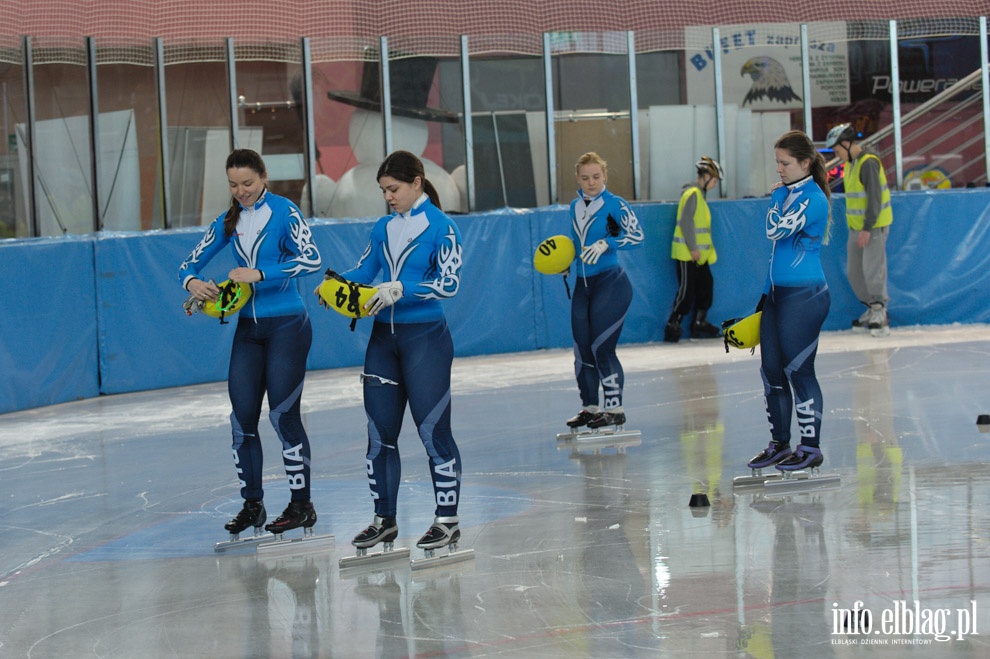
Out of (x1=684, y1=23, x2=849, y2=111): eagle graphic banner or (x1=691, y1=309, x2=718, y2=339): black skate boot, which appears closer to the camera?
(x1=691, y1=309, x2=718, y2=339): black skate boot

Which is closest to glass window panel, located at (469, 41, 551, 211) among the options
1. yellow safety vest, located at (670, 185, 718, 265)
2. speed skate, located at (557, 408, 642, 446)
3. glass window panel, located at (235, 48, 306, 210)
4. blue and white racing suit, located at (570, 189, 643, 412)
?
yellow safety vest, located at (670, 185, 718, 265)

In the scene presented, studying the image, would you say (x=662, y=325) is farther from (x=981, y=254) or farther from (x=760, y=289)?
(x=981, y=254)

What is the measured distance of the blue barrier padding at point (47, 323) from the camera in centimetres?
1083

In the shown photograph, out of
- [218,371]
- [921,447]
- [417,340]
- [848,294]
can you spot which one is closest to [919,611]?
[417,340]

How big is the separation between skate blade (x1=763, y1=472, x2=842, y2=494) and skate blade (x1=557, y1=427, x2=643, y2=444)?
1.76 metres

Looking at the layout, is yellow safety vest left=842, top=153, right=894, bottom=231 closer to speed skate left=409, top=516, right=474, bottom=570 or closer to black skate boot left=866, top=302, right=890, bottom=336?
black skate boot left=866, top=302, right=890, bottom=336

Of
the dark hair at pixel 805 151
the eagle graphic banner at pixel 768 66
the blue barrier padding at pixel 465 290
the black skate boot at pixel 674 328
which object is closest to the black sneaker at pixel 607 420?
the dark hair at pixel 805 151

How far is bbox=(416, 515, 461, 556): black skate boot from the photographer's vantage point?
5.61m

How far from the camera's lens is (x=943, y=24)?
1484 cm

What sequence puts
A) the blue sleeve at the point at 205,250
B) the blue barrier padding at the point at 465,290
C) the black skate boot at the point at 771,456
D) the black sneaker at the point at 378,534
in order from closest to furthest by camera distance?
the black sneaker at the point at 378,534 < the blue sleeve at the point at 205,250 < the black skate boot at the point at 771,456 < the blue barrier padding at the point at 465,290

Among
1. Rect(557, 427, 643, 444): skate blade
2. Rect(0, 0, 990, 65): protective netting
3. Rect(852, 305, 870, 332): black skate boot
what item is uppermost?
Rect(0, 0, 990, 65): protective netting

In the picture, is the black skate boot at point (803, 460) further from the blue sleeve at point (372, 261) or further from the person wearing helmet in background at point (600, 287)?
the blue sleeve at point (372, 261)

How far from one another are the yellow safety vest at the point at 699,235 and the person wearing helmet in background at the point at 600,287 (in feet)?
17.3

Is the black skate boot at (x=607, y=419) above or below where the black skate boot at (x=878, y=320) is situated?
below
